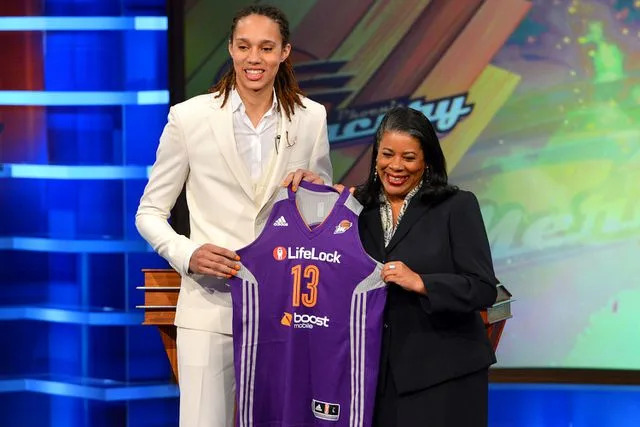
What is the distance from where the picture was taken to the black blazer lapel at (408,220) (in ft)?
9.02

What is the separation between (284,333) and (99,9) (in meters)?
2.81

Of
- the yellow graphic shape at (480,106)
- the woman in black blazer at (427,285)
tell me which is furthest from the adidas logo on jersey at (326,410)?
the yellow graphic shape at (480,106)

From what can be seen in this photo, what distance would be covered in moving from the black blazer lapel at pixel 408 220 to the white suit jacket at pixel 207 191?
40 cm

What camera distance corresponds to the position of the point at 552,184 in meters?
5.47

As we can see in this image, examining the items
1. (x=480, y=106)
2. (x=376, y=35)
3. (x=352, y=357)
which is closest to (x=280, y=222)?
(x=352, y=357)

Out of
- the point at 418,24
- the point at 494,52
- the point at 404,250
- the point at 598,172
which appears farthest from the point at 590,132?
the point at 404,250

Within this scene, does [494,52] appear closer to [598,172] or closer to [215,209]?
[598,172]

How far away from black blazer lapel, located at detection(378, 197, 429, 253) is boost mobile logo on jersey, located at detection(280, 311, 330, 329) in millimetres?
282

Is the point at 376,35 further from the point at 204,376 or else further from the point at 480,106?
the point at 204,376

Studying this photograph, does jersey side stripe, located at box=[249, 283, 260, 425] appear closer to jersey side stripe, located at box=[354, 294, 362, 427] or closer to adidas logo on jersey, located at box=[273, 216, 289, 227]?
adidas logo on jersey, located at box=[273, 216, 289, 227]

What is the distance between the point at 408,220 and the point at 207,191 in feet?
2.01

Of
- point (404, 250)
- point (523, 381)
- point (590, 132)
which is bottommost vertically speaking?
point (523, 381)

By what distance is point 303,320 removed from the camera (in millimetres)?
2857

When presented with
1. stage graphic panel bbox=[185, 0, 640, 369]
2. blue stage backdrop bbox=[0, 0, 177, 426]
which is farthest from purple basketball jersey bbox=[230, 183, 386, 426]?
stage graphic panel bbox=[185, 0, 640, 369]
